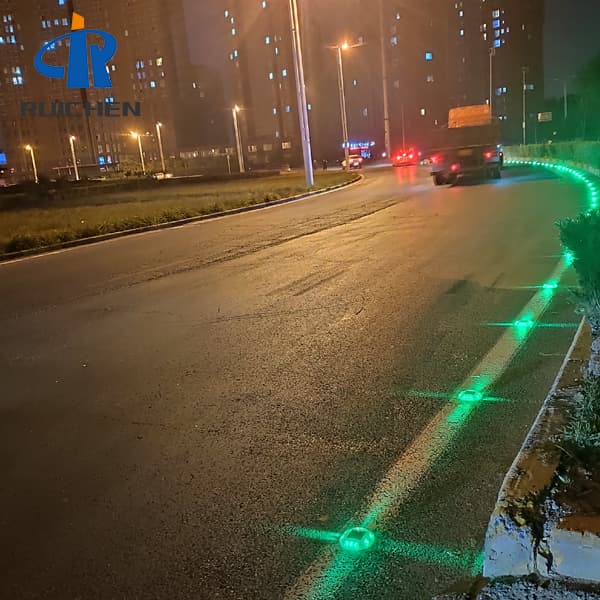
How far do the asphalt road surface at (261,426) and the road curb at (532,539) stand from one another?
0.27 m

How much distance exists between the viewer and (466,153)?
26406mm

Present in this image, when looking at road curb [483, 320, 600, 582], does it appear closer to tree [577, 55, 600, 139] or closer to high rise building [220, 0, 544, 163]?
tree [577, 55, 600, 139]

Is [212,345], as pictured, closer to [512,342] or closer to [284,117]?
[512,342]

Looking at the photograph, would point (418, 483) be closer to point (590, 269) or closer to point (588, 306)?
point (588, 306)

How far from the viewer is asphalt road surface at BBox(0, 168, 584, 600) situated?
3045 millimetres

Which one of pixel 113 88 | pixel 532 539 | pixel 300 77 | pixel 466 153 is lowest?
pixel 532 539

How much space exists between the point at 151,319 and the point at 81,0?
410ft

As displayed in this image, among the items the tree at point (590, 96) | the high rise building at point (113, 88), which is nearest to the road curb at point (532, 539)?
the tree at point (590, 96)

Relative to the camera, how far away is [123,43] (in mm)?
123312

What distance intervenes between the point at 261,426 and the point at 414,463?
119 cm

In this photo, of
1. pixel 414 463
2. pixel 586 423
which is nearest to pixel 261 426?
pixel 414 463

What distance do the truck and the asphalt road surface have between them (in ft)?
56.5

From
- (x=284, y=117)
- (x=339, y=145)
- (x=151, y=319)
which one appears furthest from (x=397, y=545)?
(x=284, y=117)

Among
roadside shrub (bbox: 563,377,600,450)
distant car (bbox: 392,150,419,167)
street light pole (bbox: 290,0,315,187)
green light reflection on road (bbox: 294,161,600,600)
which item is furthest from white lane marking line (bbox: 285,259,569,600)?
distant car (bbox: 392,150,419,167)
